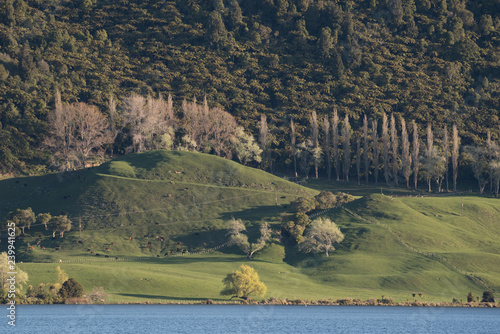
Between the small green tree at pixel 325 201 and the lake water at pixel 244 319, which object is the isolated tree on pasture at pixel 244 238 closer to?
the small green tree at pixel 325 201

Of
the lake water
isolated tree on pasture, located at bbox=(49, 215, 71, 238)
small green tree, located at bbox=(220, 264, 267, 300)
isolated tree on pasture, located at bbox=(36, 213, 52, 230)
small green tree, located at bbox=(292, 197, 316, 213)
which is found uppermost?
small green tree, located at bbox=(292, 197, 316, 213)

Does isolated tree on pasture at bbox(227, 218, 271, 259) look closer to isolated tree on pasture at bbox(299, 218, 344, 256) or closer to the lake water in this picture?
isolated tree on pasture at bbox(299, 218, 344, 256)

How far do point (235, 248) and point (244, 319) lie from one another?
178 ft

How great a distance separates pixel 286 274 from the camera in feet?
506

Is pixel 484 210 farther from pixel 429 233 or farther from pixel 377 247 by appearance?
pixel 377 247

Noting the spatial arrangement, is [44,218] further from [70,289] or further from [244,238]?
[70,289]

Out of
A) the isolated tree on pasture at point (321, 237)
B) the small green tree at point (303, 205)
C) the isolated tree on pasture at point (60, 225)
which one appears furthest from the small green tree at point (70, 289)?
the small green tree at point (303, 205)

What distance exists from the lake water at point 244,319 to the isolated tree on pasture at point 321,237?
20803 mm

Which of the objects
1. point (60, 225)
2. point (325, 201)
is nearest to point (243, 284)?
point (60, 225)

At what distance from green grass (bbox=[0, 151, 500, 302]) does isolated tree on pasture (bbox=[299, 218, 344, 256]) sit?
7.54 ft

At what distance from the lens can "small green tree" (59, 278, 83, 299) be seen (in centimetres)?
12350

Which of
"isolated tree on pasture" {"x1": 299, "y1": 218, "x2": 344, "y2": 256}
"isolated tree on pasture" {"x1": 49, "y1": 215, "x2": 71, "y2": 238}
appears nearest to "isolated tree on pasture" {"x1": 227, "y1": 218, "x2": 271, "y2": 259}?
"isolated tree on pasture" {"x1": 299, "y1": 218, "x2": 344, "y2": 256}

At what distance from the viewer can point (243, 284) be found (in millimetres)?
130875

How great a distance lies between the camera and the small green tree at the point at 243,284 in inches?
5157
